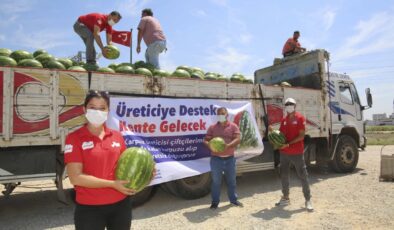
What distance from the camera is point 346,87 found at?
37.7 feet

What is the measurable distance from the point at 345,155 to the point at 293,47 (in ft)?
12.1

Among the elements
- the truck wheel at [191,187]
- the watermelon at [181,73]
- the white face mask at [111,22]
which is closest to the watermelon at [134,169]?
the truck wheel at [191,187]

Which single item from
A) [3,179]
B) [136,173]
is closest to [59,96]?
[3,179]

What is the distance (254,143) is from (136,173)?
19.4 ft

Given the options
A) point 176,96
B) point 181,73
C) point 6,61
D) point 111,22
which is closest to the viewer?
point 6,61

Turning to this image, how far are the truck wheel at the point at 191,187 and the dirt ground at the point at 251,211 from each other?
154mm

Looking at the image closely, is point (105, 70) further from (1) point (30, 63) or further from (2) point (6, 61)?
(2) point (6, 61)

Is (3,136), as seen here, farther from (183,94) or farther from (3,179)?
(183,94)

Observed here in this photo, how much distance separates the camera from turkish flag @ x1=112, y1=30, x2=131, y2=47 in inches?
363

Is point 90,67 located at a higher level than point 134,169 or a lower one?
higher

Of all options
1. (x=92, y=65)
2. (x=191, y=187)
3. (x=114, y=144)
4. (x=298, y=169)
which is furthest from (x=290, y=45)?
(x=114, y=144)

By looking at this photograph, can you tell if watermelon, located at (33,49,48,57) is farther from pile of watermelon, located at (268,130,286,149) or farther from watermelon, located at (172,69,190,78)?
pile of watermelon, located at (268,130,286,149)

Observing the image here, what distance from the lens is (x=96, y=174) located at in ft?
9.30

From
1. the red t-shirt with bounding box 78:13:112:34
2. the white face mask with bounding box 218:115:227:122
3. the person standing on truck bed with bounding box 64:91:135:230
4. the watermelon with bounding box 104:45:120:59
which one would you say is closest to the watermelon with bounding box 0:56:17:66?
the watermelon with bounding box 104:45:120:59
